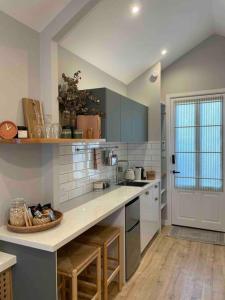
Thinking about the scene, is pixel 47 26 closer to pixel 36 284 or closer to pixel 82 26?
pixel 82 26

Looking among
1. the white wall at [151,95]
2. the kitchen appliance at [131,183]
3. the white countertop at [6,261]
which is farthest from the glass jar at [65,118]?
the white wall at [151,95]

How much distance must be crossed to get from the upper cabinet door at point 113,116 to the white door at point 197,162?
5.21 feet

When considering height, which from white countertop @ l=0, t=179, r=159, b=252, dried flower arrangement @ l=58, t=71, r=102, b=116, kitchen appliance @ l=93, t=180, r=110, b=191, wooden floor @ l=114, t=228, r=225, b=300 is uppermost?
dried flower arrangement @ l=58, t=71, r=102, b=116

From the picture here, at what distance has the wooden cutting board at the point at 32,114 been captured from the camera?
1.95 metres

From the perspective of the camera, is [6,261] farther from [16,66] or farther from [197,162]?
[197,162]

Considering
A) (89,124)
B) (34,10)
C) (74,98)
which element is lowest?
(89,124)

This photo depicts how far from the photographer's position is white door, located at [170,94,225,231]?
12.9 ft

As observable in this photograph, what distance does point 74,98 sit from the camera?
7.88 feet

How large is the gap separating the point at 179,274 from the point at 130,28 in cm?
288

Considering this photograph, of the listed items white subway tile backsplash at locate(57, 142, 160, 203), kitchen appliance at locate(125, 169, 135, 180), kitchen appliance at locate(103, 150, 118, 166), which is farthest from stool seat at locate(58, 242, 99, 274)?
kitchen appliance at locate(125, 169, 135, 180)

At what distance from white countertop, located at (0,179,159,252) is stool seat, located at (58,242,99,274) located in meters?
0.24

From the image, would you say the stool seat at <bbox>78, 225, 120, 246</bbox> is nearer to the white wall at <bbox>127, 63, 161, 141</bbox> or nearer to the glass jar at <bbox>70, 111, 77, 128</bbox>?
the glass jar at <bbox>70, 111, 77, 128</bbox>

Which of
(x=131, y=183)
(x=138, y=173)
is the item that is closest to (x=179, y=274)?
(x=131, y=183)

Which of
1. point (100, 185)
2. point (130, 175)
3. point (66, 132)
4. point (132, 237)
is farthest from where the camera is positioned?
point (130, 175)
